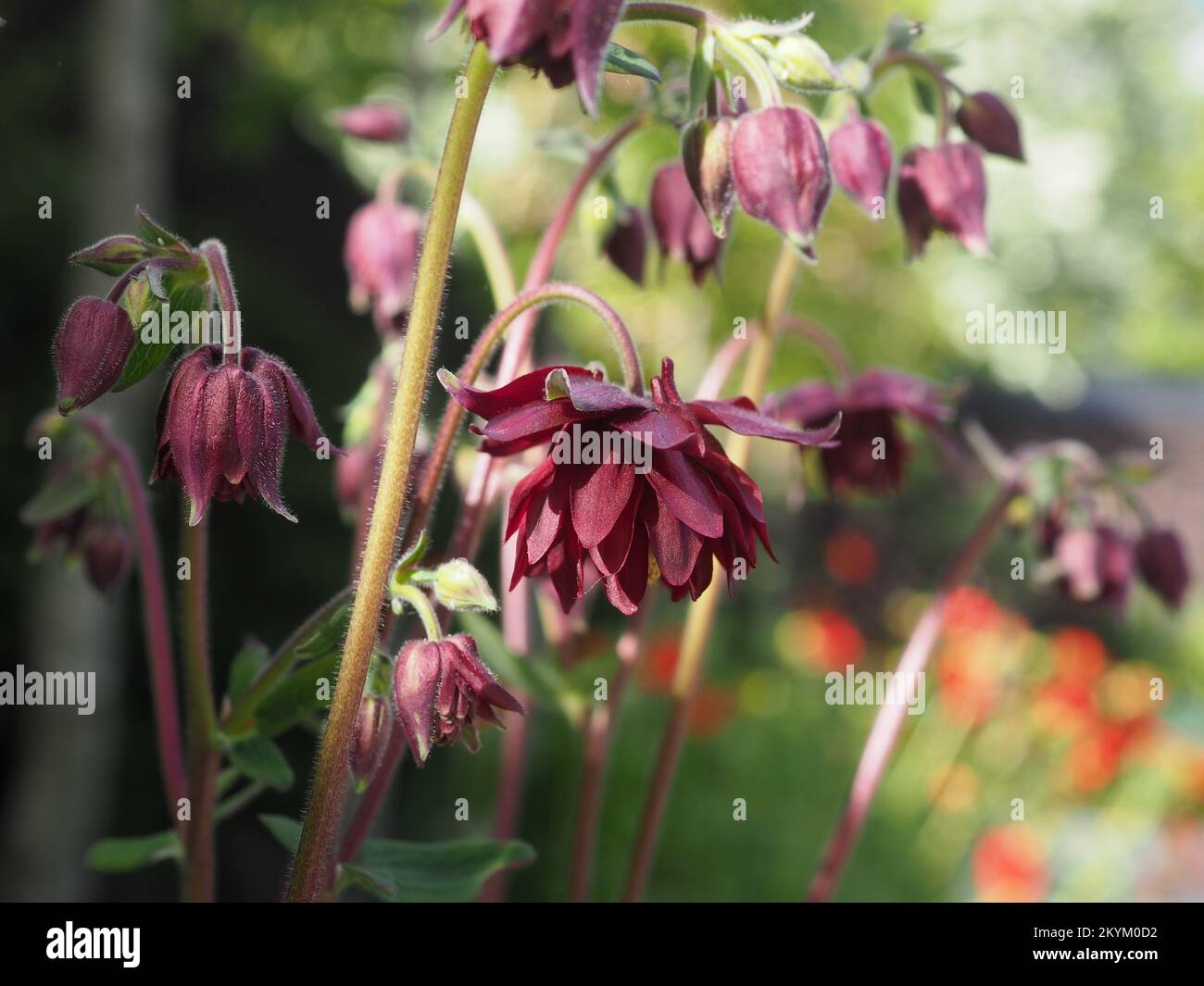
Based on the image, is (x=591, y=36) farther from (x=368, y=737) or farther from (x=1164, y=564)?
(x=1164, y=564)

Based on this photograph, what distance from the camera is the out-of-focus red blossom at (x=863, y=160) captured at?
86 cm

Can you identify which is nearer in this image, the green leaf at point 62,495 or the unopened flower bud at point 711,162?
the unopened flower bud at point 711,162

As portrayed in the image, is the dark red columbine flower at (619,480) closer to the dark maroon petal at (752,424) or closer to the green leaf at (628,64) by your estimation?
the dark maroon petal at (752,424)

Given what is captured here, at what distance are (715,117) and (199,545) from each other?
432 millimetres

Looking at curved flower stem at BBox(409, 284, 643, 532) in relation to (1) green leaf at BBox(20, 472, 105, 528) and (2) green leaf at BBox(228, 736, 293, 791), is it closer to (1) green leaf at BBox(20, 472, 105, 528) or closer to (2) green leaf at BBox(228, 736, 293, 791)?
(2) green leaf at BBox(228, 736, 293, 791)

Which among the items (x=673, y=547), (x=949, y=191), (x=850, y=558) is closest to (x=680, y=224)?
(x=949, y=191)

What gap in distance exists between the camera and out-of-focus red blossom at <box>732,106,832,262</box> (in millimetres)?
724

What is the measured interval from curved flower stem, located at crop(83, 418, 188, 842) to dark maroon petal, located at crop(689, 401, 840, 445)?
1.68ft

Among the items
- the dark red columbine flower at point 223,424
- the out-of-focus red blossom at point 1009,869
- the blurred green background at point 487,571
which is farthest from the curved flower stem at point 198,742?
the out-of-focus red blossom at point 1009,869

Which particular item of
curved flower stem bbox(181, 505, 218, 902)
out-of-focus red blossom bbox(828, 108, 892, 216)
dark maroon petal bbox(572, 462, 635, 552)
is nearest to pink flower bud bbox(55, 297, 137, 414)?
curved flower stem bbox(181, 505, 218, 902)

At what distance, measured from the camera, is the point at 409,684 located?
2.19 ft

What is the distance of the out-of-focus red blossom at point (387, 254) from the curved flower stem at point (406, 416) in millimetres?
561

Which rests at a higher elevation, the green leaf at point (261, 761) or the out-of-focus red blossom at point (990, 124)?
the out-of-focus red blossom at point (990, 124)
